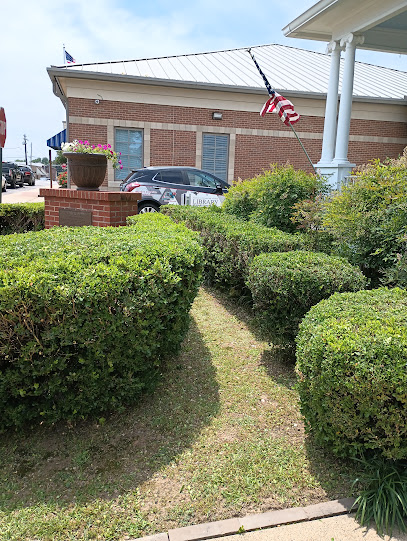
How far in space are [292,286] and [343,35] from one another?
8.61m

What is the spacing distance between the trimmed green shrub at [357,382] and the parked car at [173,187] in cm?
989

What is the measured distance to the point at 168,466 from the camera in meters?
2.81

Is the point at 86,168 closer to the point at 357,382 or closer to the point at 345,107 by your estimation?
the point at 357,382

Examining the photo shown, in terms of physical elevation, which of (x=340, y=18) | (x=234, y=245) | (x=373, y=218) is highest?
(x=340, y=18)

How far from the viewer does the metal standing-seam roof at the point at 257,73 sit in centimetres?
1695

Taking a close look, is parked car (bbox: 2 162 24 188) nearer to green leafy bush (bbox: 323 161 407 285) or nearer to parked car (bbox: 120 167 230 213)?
parked car (bbox: 120 167 230 213)

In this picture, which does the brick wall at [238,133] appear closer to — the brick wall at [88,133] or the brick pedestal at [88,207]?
the brick wall at [88,133]

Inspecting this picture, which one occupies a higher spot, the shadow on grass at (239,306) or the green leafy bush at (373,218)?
the green leafy bush at (373,218)

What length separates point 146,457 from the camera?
2.89 meters

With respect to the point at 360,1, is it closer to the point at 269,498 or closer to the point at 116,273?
the point at 116,273

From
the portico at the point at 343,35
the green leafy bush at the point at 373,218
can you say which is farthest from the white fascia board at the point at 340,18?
the green leafy bush at the point at 373,218

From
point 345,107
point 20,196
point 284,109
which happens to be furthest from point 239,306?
point 20,196

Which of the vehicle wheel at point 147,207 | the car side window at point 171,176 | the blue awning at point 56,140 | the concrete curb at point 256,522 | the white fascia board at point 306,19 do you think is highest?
the white fascia board at point 306,19

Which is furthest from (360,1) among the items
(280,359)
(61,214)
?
(280,359)
